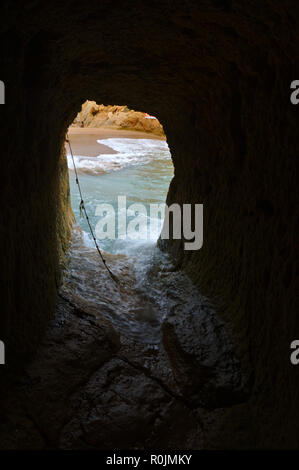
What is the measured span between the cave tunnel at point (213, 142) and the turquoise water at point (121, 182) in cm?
331

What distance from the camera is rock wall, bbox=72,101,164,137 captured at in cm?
2903

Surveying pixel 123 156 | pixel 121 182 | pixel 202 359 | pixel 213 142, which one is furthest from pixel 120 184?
pixel 202 359

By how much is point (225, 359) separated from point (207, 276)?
1022 millimetres

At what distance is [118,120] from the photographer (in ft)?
95.4

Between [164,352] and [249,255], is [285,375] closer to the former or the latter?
[249,255]

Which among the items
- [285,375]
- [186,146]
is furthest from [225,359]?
[186,146]

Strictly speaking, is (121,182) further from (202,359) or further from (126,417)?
(126,417)

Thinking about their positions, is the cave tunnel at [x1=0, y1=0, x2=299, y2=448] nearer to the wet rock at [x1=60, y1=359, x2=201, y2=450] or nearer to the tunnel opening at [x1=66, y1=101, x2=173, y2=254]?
the wet rock at [x1=60, y1=359, x2=201, y2=450]

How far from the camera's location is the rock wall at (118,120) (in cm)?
2903

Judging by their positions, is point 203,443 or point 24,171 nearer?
point 203,443

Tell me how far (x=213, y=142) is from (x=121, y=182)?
391 inches

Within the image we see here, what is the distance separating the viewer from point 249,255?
252 cm

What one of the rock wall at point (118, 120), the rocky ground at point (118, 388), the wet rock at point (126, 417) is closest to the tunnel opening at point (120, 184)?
the rock wall at point (118, 120)

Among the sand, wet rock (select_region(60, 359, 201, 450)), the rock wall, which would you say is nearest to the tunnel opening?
the sand
